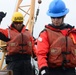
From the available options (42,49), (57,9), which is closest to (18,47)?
(57,9)

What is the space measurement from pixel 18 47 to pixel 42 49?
2936 millimetres

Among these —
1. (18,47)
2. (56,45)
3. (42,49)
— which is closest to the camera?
(42,49)

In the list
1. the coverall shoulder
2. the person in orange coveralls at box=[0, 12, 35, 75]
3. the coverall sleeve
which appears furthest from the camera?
the person in orange coveralls at box=[0, 12, 35, 75]

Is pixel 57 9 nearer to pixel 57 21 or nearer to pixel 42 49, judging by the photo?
pixel 57 21

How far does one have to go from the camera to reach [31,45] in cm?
751

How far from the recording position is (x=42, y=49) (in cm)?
448

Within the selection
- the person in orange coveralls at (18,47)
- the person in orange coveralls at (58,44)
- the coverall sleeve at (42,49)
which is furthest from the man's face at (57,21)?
the person in orange coveralls at (18,47)

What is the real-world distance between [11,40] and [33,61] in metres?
0.77

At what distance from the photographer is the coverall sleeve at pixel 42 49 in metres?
4.40

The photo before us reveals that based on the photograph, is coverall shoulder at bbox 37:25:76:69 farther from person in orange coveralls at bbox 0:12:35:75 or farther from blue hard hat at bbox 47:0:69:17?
person in orange coveralls at bbox 0:12:35:75

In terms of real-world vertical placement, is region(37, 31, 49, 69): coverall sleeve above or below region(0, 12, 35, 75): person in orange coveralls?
above

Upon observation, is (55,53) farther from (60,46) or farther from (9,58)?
(9,58)

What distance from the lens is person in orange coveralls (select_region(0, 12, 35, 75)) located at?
7293 mm

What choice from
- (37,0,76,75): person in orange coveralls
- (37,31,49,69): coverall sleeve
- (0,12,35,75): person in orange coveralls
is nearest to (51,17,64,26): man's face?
(37,0,76,75): person in orange coveralls
